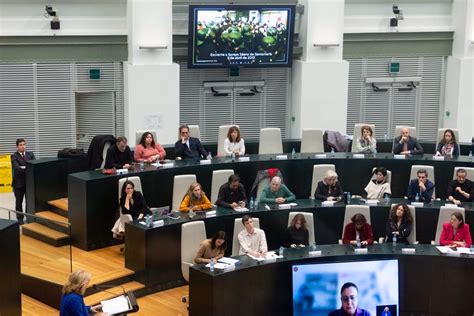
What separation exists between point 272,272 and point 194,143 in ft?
15.2

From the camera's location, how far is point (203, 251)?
1137cm

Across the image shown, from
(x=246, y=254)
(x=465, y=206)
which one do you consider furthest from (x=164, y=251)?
(x=465, y=206)

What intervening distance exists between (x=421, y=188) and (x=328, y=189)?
1.39 m

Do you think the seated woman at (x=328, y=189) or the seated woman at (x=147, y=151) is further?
the seated woman at (x=147, y=151)

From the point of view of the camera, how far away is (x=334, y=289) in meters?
10.9

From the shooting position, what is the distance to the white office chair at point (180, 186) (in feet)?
44.9

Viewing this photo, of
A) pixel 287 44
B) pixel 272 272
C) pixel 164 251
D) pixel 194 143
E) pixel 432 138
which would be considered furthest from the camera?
pixel 432 138

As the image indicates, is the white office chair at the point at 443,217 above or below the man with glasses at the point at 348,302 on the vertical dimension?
above

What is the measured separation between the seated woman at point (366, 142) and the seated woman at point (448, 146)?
1.12 m

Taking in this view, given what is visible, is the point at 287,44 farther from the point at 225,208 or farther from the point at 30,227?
the point at 30,227

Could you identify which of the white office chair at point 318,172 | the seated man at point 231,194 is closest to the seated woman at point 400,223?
the seated man at point 231,194

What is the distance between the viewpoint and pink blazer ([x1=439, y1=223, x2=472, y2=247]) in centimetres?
1192

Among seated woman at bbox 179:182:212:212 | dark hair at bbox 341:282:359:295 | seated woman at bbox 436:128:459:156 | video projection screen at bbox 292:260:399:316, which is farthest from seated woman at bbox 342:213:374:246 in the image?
seated woman at bbox 436:128:459:156

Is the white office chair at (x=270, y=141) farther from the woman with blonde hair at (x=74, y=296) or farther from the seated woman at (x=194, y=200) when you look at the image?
the woman with blonde hair at (x=74, y=296)
